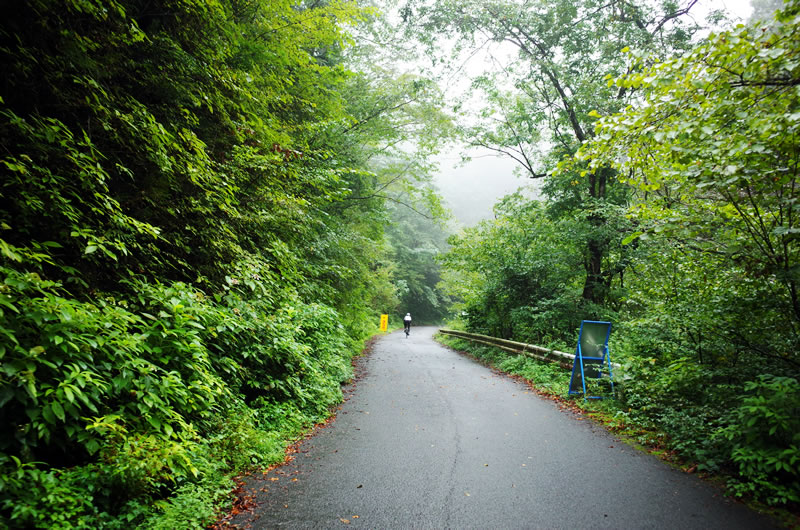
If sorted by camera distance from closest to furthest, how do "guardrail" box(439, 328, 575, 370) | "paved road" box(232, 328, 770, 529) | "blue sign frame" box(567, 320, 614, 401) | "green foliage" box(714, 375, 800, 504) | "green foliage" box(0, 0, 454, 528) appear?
"green foliage" box(0, 0, 454, 528), "paved road" box(232, 328, 770, 529), "green foliage" box(714, 375, 800, 504), "blue sign frame" box(567, 320, 614, 401), "guardrail" box(439, 328, 575, 370)

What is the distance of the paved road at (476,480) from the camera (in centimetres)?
322

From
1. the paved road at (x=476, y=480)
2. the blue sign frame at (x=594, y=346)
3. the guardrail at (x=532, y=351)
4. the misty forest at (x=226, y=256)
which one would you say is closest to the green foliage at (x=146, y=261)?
the misty forest at (x=226, y=256)

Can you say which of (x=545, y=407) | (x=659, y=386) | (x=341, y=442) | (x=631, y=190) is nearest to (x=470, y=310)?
(x=631, y=190)

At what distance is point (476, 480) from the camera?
13.0ft

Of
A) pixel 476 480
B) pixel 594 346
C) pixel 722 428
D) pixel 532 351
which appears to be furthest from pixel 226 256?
pixel 532 351

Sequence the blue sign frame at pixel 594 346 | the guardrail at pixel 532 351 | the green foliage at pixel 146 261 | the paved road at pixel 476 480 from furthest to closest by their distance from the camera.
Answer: the guardrail at pixel 532 351, the blue sign frame at pixel 594 346, the paved road at pixel 476 480, the green foliage at pixel 146 261

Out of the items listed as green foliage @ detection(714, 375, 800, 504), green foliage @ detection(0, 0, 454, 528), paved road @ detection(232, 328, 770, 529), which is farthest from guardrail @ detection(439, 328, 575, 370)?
green foliage @ detection(0, 0, 454, 528)

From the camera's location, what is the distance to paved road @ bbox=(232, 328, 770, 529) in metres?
3.22

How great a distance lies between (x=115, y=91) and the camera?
3957 mm

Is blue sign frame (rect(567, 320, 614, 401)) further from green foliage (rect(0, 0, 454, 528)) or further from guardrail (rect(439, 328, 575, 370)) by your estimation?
green foliage (rect(0, 0, 454, 528))

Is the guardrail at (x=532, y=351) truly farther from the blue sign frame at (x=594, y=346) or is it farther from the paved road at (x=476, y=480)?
the paved road at (x=476, y=480)

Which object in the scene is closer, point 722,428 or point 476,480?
point 476,480

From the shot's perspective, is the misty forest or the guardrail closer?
the misty forest

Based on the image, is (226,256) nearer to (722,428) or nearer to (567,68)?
(722,428)
